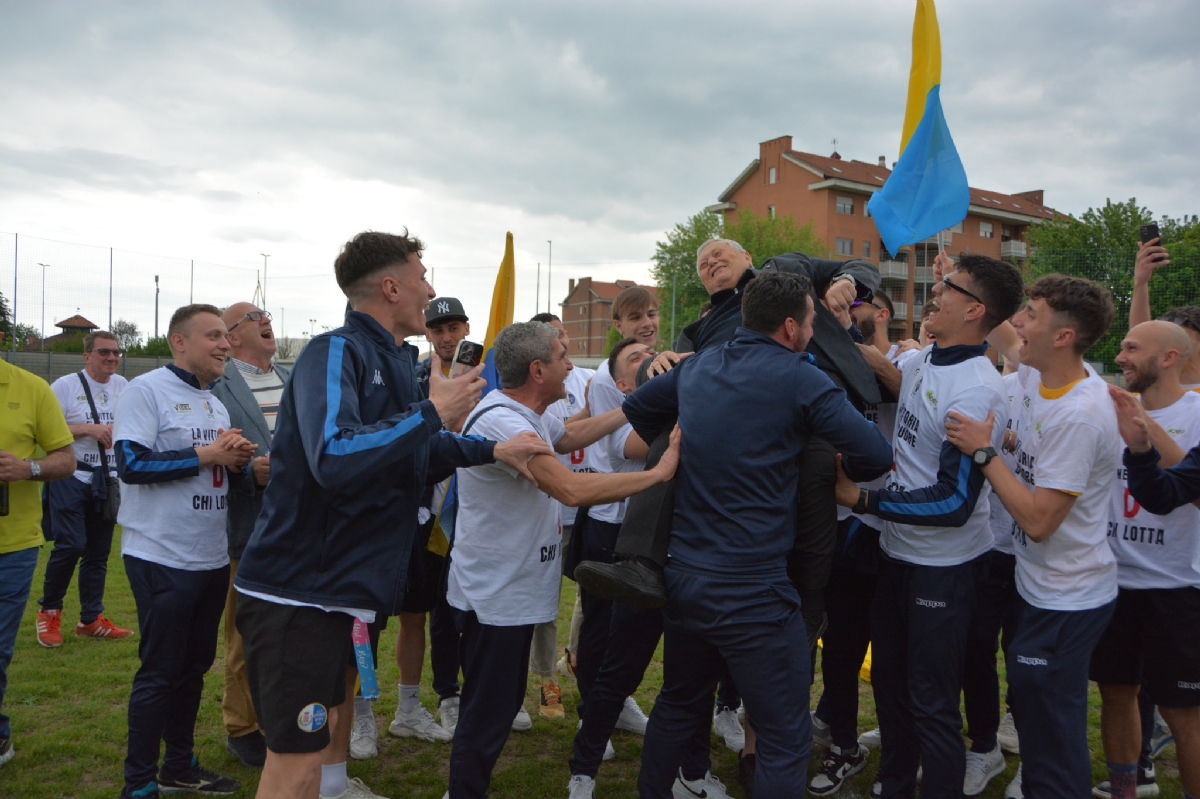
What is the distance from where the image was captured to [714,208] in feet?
194

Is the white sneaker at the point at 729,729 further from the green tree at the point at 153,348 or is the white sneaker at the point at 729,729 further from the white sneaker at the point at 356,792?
the green tree at the point at 153,348

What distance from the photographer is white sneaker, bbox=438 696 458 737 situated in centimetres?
504

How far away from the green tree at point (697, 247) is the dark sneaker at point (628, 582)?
138 ft

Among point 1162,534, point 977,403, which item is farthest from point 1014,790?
point 977,403

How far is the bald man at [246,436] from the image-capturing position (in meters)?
4.29

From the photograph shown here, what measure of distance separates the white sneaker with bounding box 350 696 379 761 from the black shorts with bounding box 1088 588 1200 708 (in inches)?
151

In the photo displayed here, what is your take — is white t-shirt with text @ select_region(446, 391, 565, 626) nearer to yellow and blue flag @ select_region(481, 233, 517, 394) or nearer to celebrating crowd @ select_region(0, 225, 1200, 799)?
celebrating crowd @ select_region(0, 225, 1200, 799)

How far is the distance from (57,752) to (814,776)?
433 centimetres

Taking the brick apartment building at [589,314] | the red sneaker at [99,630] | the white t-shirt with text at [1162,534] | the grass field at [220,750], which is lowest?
the red sneaker at [99,630]

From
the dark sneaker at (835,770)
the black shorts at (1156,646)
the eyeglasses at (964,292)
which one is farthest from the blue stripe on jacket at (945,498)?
the dark sneaker at (835,770)

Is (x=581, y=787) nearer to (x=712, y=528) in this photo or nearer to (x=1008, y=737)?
(x=712, y=528)

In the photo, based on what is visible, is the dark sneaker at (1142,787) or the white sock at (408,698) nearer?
the dark sneaker at (1142,787)

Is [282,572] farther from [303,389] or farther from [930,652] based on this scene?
[930,652]

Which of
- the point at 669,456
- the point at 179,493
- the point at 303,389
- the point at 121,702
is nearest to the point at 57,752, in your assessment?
the point at 121,702
